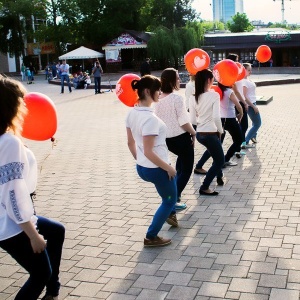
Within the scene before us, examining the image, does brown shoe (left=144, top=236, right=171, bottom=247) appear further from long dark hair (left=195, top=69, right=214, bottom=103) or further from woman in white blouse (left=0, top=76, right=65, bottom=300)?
long dark hair (left=195, top=69, right=214, bottom=103)

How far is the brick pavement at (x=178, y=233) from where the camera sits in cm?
379

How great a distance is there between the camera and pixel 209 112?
19.2 ft

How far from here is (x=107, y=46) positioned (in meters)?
44.7

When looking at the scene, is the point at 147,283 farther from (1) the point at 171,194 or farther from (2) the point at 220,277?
(1) the point at 171,194

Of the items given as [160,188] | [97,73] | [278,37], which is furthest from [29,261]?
[278,37]

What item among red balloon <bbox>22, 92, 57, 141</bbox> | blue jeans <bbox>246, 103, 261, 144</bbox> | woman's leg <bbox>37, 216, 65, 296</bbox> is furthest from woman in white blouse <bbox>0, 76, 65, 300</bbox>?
blue jeans <bbox>246, 103, 261, 144</bbox>

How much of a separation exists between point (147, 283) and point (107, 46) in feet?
139

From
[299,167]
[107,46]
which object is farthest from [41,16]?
[299,167]

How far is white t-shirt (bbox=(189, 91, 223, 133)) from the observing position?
5.79 m

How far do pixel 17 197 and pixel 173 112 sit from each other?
2915 mm

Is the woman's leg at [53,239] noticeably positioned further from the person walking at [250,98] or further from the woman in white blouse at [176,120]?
the person walking at [250,98]

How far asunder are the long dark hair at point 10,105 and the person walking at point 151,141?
4.78ft

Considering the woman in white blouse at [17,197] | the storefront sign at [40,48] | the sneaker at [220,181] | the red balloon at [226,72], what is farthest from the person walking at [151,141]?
the storefront sign at [40,48]

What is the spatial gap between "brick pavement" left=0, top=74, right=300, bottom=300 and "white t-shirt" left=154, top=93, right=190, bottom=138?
101cm
